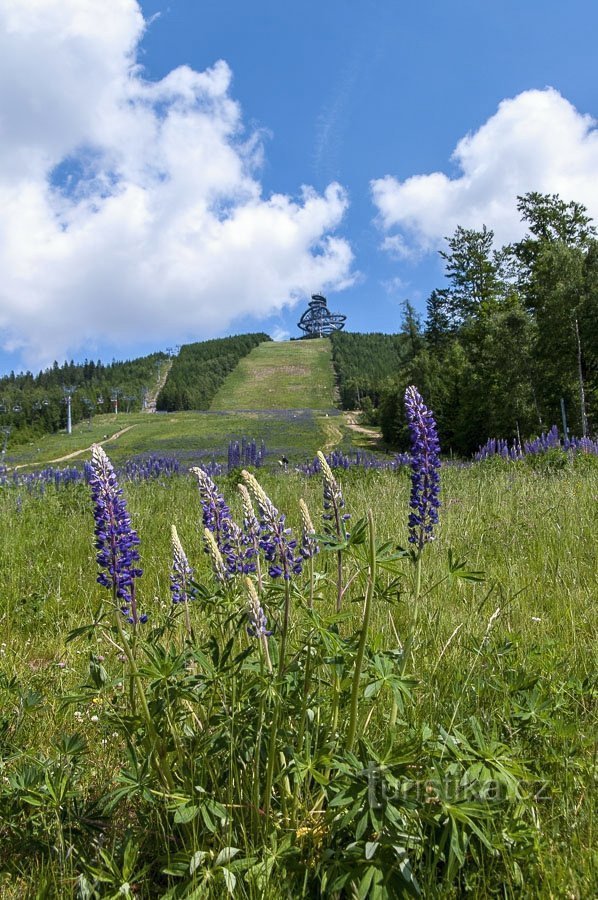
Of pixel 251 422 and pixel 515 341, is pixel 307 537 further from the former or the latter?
pixel 251 422

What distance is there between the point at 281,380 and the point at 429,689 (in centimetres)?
11813

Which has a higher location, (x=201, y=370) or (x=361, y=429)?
(x=201, y=370)

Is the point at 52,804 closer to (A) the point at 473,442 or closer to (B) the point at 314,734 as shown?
(B) the point at 314,734

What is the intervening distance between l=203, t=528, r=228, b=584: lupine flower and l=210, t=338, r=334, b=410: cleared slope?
301 ft

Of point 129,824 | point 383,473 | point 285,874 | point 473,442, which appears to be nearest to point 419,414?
point 285,874

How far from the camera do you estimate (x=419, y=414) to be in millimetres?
2105

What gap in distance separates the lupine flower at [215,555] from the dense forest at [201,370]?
103 meters

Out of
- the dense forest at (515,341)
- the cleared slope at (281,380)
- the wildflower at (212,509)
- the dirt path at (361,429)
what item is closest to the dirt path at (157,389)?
the cleared slope at (281,380)

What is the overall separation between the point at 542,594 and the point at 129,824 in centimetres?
282

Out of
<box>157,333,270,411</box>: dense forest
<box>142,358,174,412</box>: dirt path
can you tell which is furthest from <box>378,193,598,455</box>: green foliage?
<box>142,358,174,412</box>: dirt path

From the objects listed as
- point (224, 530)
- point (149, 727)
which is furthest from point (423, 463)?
point (149, 727)

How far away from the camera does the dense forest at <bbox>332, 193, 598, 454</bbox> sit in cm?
2475

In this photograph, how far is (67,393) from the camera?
3745 inches

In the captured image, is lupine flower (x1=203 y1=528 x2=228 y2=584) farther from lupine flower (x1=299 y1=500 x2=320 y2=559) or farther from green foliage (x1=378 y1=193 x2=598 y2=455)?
green foliage (x1=378 y1=193 x2=598 y2=455)
